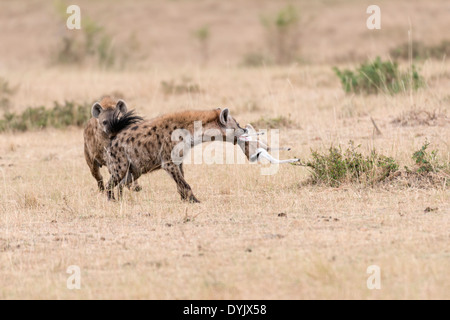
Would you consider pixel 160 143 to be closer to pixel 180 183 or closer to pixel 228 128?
pixel 180 183

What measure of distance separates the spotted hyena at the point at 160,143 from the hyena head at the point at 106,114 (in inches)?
8.1

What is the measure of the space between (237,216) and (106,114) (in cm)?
220

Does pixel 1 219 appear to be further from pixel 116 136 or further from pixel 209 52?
pixel 209 52

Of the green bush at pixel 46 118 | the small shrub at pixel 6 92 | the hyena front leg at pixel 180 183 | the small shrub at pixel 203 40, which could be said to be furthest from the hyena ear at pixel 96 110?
the small shrub at pixel 203 40

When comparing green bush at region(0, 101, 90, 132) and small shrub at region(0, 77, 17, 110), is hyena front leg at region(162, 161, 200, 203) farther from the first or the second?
small shrub at region(0, 77, 17, 110)

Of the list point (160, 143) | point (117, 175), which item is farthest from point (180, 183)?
point (117, 175)

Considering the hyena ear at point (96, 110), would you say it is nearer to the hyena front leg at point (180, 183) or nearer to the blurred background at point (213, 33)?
the hyena front leg at point (180, 183)

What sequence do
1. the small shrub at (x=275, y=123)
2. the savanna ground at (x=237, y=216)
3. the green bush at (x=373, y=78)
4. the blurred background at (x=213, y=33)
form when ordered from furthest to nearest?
the blurred background at (x=213, y=33), the green bush at (x=373, y=78), the small shrub at (x=275, y=123), the savanna ground at (x=237, y=216)

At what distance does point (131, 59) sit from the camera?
954 inches

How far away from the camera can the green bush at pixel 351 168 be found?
880 cm

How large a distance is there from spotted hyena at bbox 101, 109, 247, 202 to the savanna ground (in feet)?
0.81

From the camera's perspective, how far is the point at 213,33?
116 ft

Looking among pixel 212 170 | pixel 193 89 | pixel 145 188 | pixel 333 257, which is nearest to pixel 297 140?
pixel 212 170
